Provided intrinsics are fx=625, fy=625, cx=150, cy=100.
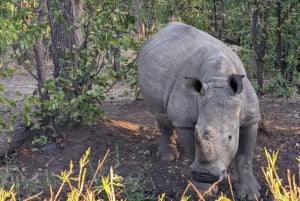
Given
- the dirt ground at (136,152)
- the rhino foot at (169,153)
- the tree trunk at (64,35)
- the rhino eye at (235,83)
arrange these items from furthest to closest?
the tree trunk at (64,35)
the rhino foot at (169,153)
the dirt ground at (136,152)
the rhino eye at (235,83)

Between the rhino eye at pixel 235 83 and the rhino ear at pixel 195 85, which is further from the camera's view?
the rhino ear at pixel 195 85

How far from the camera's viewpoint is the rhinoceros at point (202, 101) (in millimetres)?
4871

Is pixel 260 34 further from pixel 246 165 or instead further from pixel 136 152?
pixel 246 165

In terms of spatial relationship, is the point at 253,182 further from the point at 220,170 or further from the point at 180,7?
the point at 180,7

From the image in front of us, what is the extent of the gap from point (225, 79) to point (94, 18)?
2059mm

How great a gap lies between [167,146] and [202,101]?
156cm

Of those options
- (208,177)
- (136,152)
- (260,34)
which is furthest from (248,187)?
(260,34)

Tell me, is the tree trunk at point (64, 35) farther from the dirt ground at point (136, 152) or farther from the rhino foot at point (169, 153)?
the rhino foot at point (169, 153)

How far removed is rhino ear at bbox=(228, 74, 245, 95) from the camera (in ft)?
16.5

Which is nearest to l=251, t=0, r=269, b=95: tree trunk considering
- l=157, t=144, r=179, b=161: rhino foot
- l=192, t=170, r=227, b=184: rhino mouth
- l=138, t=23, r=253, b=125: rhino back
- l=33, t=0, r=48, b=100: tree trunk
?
l=138, t=23, r=253, b=125: rhino back

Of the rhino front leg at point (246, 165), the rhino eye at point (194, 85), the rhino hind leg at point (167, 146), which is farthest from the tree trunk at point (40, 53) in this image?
the rhino front leg at point (246, 165)

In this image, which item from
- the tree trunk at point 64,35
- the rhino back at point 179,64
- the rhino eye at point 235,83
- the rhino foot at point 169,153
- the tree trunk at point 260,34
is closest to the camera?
the rhino eye at point 235,83

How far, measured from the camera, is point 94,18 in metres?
6.73

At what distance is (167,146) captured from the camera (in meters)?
6.63
